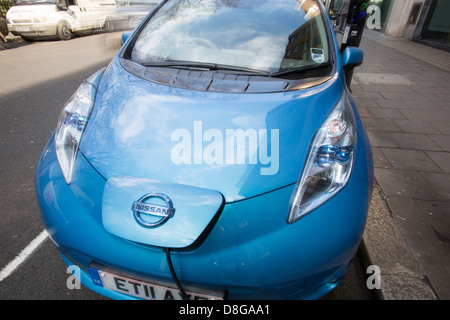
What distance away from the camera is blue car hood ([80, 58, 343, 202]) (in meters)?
1.11

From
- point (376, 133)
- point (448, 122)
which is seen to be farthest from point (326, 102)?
point (448, 122)

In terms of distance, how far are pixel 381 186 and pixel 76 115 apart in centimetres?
239

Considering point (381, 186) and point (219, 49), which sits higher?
point (219, 49)

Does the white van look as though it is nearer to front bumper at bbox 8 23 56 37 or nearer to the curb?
front bumper at bbox 8 23 56 37

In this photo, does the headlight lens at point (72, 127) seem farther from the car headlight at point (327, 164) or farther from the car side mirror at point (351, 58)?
the car side mirror at point (351, 58)

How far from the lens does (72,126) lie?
4.71 feet

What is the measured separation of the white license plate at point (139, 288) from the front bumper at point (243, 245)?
4 centimetres

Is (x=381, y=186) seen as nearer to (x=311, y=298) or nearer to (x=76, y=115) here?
(x=311, y=298)

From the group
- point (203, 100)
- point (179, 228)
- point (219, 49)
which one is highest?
point (219, 49)

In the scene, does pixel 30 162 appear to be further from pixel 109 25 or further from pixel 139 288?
pixel 109 25

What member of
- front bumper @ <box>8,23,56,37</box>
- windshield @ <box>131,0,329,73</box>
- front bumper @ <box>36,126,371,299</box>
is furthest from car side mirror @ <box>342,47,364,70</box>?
front bumper @ <box>8,23,56,37</box>

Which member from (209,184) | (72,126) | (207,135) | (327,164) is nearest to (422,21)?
(327,164)

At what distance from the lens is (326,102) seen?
4.56ft

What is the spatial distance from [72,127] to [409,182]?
→ 267 centimetres
